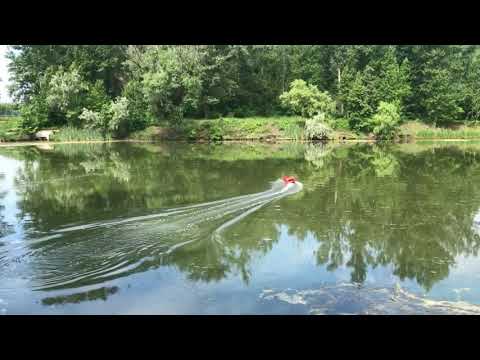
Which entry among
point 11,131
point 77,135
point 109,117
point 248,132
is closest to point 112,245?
point 109,117

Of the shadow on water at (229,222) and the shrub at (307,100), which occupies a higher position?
the shrub at (307,100)

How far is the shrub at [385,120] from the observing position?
165ft

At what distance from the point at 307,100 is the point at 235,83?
946 centimetres

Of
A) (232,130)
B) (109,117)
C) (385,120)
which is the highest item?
(109,117)

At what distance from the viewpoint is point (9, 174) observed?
79.7 feet

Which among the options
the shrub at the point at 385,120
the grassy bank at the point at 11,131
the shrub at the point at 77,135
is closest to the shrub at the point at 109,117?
the shrub at the point at 77,135

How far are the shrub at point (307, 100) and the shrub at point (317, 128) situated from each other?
1944 mm

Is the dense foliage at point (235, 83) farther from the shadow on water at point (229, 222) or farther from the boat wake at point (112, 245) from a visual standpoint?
the boat wake at point (112, 245)

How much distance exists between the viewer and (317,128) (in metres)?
49.7

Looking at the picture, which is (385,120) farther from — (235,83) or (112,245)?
(112,245)

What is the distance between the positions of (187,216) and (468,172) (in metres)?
17.0
